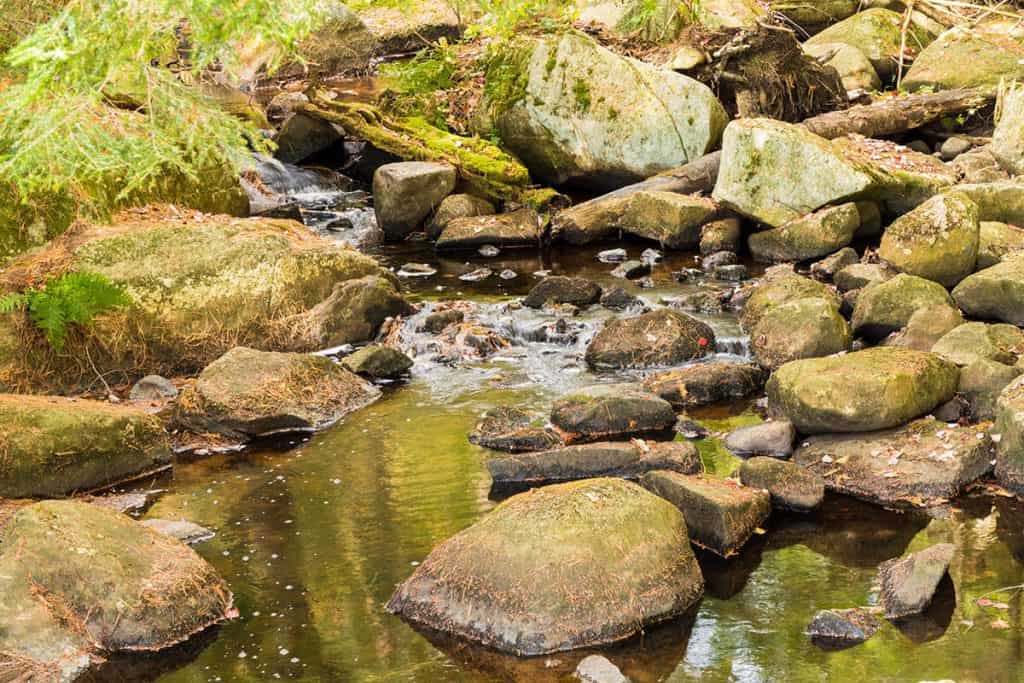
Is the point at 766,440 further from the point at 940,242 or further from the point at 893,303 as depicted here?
the point at 940,242

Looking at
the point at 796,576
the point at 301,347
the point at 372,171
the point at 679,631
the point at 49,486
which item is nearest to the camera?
the point at 679,631

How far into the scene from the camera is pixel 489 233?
15.9 metres

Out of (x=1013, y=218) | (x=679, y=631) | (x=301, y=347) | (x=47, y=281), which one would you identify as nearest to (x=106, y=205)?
(x=47, y=281)

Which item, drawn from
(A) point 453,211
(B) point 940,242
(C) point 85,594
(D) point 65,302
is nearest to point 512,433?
(C) point 85,594

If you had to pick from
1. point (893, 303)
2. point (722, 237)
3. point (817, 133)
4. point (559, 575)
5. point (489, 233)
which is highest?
point (559, 575)

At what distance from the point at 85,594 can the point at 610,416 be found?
4.46 metres

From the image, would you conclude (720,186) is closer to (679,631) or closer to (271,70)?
(679,631)

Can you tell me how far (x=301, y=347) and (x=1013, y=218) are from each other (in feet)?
26.4

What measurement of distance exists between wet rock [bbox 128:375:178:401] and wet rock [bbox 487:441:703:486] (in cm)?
369

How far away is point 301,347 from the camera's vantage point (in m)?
11.9

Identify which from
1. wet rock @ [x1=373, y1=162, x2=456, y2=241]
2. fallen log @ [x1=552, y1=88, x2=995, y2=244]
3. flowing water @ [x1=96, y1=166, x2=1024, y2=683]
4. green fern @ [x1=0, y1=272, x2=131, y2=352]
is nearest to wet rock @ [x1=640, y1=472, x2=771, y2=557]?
flowing water @ [x1=96, y1=166, x2=1024, y2=683]

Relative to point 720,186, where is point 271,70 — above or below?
above

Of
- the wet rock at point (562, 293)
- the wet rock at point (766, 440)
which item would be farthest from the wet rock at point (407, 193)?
the wet rock at point (766, 440)

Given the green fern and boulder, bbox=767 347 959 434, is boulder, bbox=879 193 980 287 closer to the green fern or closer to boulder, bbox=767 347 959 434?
boulder, bbox=767 347 959 434
